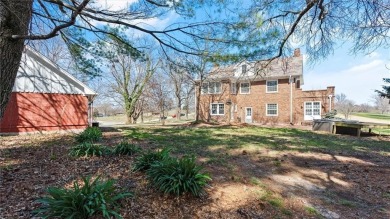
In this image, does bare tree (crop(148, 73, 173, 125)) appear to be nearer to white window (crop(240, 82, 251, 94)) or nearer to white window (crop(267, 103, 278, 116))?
white window (crop(240, 82, 251, 94))

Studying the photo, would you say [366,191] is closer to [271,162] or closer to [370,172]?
[370,172]

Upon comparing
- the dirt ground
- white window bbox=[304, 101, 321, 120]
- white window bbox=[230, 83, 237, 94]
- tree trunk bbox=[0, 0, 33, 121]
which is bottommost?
the dirt ground

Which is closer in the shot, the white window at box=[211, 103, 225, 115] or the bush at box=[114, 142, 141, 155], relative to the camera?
the bush at box=[114, 142, 141, 155]

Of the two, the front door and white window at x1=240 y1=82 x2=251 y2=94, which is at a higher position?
white window at x1=240 y1=82 x2=251 y2=94

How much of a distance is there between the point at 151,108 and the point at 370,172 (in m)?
30.5

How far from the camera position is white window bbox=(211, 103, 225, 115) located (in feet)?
83.4

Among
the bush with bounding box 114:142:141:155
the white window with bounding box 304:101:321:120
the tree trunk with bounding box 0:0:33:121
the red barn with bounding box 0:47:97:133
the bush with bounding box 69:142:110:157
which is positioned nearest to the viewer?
the tree trunk with bounding box 0:0:33:121

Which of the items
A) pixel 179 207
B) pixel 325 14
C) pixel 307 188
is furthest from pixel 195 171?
pixel 325 14

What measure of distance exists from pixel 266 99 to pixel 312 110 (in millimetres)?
4214

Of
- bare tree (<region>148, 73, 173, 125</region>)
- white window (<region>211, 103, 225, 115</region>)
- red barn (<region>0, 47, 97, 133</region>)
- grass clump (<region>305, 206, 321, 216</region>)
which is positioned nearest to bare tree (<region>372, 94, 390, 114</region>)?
white window (<region>211, 103, 225, 115</region>)

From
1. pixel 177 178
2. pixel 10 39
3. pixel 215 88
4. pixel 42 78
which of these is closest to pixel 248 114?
pixel 215 88

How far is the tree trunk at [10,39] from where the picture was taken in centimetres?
307

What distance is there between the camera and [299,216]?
3400 millimetres

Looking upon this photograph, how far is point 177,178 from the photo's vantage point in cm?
345
